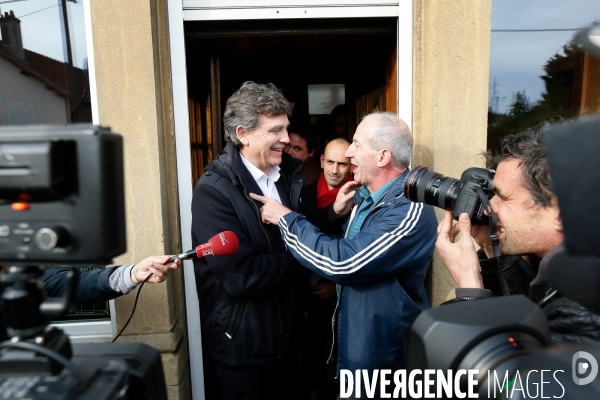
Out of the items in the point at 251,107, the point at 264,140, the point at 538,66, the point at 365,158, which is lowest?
the point at 365,158

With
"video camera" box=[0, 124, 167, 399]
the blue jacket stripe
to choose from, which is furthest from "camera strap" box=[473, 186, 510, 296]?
"video camera" box=[0, 124, 167, 399]

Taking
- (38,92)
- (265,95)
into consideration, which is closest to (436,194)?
(265,95)

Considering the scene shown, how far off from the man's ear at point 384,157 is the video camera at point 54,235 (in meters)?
1.40

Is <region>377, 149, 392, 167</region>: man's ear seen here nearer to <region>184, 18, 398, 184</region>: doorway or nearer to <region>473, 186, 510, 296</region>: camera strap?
<region>473, 186, 510, 296</region>: camera strap

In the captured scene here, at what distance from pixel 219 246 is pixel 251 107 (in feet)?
2.66

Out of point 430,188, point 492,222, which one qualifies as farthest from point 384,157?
point 492,222

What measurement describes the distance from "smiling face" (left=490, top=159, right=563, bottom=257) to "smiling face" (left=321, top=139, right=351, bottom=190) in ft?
4.82

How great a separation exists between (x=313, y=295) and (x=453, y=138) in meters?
1.24

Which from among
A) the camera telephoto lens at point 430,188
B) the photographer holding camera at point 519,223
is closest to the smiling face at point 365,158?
the camera telephoto lens at point 430,188

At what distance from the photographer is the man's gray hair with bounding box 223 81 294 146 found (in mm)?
2195

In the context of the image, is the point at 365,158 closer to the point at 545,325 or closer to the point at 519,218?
the point at 519,218

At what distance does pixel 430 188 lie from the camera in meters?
1.73

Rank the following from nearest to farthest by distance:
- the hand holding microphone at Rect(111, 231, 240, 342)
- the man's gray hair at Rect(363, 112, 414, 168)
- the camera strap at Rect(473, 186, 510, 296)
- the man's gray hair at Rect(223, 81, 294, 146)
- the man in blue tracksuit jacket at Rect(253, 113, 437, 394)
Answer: the camera strap at Rect(473, 186, 510, 296) → the hand holding microphone at Rect(111, 231, 240, 342) → the man in blue tracksuit jacket at Rect(253, 113, 437, 394) → the man's gray hair at Rect(363, 112, 414, 168) → the man's gray hair at Rect(223, 81, 294, 146)

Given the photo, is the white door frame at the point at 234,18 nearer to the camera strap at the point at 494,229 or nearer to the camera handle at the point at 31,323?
the camera strap at the point at 494,229
